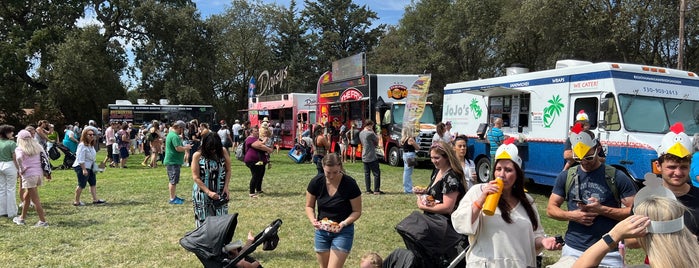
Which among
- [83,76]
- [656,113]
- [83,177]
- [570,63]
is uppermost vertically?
[83,76]

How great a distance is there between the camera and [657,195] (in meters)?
2.05

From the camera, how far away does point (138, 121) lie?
2903 centimetres

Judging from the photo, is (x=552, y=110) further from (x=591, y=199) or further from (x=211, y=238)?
(x=211, y=238)

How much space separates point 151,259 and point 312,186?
290cm

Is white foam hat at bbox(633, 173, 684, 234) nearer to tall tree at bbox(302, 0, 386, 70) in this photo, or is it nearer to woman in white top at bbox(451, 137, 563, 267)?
woman in white top at bbox(451, 137, 563, 267)

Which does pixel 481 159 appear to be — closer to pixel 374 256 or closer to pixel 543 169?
pixel 543 169

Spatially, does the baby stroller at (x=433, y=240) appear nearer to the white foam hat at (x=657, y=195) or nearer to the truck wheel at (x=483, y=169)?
the white foam hat at (x=657, y=195)

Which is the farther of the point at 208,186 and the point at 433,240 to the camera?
the point at 208,186

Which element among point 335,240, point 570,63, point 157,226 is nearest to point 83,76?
point 157,226

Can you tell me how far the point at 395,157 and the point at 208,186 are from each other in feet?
37.5

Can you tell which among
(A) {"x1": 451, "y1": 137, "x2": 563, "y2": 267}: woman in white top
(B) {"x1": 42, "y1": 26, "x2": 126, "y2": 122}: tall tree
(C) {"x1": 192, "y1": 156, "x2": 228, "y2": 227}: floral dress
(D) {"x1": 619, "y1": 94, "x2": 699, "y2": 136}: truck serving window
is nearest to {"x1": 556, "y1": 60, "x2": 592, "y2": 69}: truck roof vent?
(D) {"x1": 619, "y1": 94, "x2": 699, "y2": 136}: truck serving window

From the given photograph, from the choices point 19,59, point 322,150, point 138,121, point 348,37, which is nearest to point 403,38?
point 348,37

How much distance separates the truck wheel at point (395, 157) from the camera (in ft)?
53.8

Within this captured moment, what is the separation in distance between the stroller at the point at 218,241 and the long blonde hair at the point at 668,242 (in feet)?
9.04
